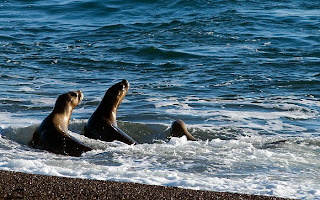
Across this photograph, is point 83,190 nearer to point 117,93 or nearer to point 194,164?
point 194,164

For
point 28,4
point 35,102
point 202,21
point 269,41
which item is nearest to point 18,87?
point 35,102

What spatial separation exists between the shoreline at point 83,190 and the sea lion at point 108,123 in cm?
283

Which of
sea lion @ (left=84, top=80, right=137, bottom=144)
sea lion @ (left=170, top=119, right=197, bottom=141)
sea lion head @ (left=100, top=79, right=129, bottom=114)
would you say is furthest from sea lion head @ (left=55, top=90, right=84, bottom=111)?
sea lion @ (left=170, top=119, right=197, bottom=141)

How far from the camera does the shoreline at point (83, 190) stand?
4523 mm

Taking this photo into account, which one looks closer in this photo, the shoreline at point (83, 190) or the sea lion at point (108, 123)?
the shoreline at point (83, 190)

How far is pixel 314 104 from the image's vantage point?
1095cm

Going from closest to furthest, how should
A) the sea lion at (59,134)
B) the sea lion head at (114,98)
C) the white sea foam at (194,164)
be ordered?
the white sea foam at (194,164)
the sea lion at (59,134)
the sea lion head at (114,98)

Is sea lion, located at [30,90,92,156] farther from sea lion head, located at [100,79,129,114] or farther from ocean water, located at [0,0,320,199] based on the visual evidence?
sea lion head, located at [100,79,129,114]

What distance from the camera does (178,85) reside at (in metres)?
12.4

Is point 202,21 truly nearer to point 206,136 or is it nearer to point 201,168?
point 206,136

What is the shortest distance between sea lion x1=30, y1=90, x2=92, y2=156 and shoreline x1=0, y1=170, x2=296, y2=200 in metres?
1.93

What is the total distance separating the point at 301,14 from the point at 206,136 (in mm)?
14340

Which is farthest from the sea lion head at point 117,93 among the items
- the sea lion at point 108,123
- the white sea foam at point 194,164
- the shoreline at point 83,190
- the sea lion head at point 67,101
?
the shoreline at point 83,190

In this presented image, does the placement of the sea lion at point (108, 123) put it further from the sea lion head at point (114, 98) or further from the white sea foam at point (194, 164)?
the white sea foam at point (194, 164)
